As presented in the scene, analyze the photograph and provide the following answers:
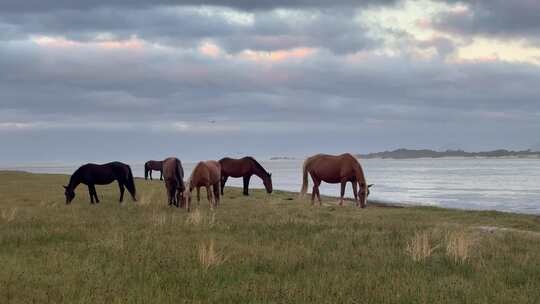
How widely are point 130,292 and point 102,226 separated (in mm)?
6950

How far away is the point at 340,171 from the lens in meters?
24.3

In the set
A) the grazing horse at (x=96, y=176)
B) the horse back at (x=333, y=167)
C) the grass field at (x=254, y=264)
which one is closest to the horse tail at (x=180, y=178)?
the grazing horse at (x=96, y=176)

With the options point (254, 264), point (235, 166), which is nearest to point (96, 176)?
point (235, 166)

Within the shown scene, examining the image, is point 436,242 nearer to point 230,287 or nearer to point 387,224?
point 387,224

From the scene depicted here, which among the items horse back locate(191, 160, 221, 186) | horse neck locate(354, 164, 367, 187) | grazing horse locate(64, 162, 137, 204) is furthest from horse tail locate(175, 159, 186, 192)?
horse neck locate(354, 164, 367, 187)

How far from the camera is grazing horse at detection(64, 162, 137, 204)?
74.4 feet

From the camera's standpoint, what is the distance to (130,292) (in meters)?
6.71

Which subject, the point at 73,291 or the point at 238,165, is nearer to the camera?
the point at 73,291

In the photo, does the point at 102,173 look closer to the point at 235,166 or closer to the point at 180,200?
the point at 180,200

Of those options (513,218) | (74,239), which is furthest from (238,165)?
(74,239)

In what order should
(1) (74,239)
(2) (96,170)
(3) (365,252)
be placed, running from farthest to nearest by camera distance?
1. (2) (96,170)
2. (1) (74,239)
3. (3) (365,252)

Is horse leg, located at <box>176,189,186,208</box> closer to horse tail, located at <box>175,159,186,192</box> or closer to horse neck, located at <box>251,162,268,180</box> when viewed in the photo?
horse tail, located at <box>175,159,186,192</box>

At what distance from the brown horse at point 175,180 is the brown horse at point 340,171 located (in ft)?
21.3

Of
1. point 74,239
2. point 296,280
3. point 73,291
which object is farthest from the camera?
point 74,239
